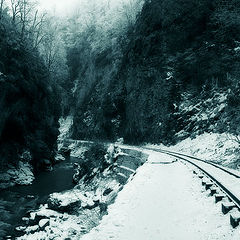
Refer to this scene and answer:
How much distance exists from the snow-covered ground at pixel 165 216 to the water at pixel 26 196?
287 inches

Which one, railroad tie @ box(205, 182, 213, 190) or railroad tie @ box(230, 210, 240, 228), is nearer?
railroad tie @ box(230, 210, 240, 228)

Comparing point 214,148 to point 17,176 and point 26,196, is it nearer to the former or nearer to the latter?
point 26,196

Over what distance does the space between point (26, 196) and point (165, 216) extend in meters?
16.8

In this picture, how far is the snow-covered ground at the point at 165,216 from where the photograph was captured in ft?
23.5

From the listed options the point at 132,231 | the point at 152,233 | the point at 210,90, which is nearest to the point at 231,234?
the point at 152,233

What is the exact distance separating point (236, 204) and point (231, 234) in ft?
4.67

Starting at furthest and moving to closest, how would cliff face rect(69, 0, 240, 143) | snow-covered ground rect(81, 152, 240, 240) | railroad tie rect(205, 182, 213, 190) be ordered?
1. cliff face rect(69, 0, 240, 143)
2. railroad tie rect(205, 182, 213, 190)
3. snow-covered ground rect(81, 152, 240, 240)

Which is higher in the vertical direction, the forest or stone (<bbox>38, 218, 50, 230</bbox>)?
the forest

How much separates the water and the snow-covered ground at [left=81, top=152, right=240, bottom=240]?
728cm

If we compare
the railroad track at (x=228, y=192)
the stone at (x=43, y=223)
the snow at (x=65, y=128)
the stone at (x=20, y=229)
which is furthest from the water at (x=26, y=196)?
the snow at (x=65, y=128)

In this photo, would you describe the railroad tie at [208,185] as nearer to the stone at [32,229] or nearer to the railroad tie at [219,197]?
the railroad tie at [219,197]

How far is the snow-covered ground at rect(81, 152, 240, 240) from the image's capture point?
23.5 ft

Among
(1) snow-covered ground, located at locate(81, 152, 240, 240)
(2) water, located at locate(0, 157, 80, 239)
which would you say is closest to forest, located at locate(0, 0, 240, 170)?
(2) water, located at locate(0, 157, 80, 239)

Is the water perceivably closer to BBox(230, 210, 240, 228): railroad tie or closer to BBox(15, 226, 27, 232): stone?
BBox(15, 226, 27, 232): stone
